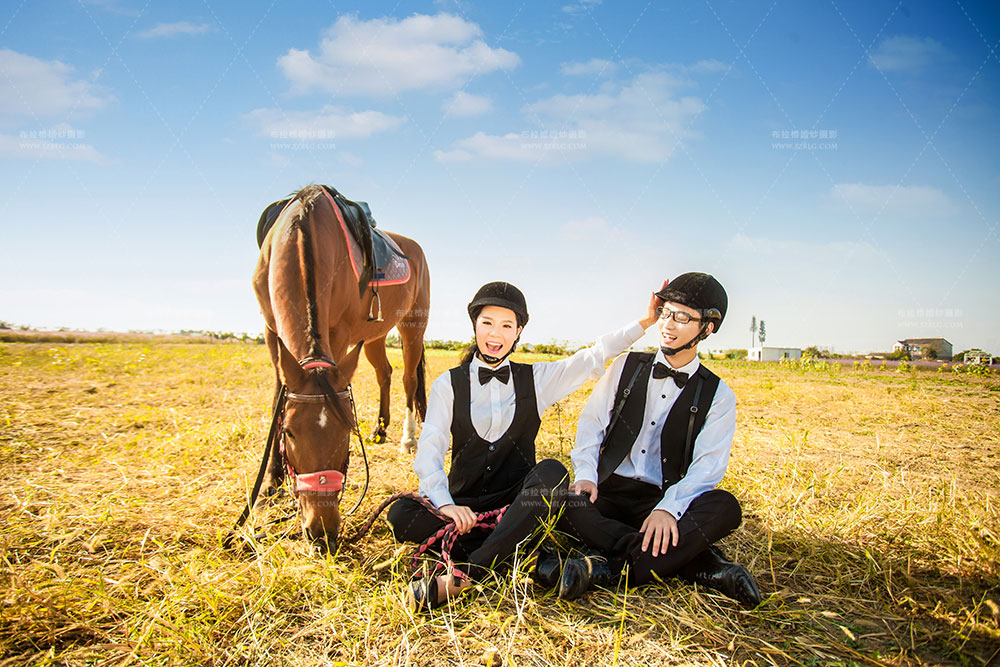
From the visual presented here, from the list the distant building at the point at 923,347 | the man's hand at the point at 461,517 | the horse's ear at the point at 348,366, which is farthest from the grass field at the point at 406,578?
the distant building at the point at 923,347

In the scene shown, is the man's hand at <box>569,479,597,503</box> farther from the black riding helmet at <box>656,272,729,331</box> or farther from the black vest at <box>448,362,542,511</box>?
the black riding helmet at <box>656,272,729,331</box>

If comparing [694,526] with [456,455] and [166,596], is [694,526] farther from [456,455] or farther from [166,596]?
[166,596]

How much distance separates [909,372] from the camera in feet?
41.5

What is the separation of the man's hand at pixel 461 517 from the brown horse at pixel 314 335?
0.63m

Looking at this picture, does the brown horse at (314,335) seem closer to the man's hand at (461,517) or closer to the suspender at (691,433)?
the man's hand at (461,517)

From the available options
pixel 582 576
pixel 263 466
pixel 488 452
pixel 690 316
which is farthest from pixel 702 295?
pixel 263 466

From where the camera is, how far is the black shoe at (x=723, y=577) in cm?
218

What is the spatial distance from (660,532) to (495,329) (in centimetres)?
126

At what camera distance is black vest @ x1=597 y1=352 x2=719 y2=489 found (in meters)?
2.54

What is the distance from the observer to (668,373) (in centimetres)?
259

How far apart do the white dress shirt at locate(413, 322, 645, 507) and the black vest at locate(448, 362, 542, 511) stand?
0.04 m

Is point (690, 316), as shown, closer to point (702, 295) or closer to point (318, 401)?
point (702, 295)

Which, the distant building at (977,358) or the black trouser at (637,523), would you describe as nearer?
the black trouser at (637,523)

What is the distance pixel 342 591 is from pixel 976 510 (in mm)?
3776
